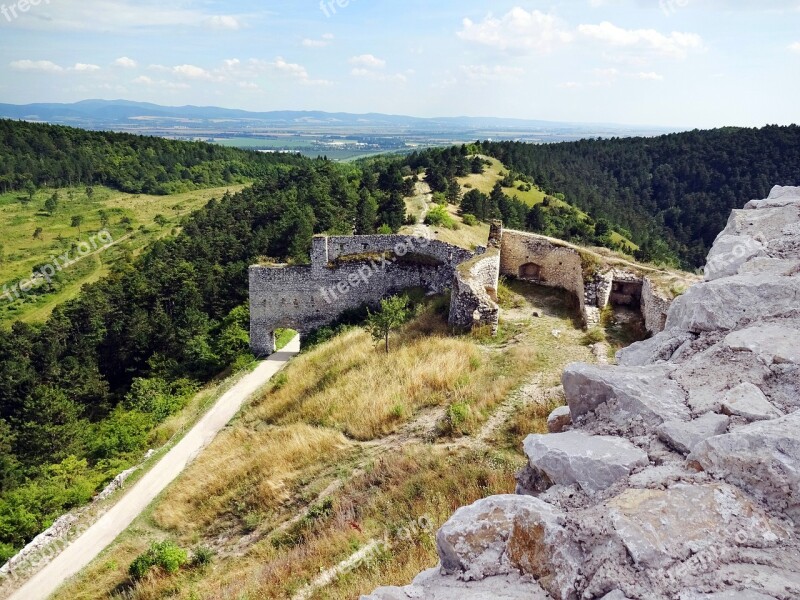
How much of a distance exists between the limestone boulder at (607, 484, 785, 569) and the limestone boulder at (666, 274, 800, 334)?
5.90 feet

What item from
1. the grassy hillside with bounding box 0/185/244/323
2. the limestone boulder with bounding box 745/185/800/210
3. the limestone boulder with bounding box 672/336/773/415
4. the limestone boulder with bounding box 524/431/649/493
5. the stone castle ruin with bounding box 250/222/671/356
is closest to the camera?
the limestone boulder with bounding box 524/431/649/493

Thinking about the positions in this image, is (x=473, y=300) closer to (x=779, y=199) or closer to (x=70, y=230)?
(x=779, y=199)

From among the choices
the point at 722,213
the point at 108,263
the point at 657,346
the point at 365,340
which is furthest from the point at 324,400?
the point at 722,213

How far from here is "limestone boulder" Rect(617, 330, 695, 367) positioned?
4375 millimetres

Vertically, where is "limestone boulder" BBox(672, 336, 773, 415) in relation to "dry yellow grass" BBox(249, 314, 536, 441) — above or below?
above

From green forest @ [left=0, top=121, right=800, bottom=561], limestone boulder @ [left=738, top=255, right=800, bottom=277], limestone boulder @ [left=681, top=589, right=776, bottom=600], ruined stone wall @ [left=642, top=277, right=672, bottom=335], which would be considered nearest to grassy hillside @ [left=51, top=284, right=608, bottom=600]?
ruined stone wall @ [left=642, top=277, right=672, bottom=335]

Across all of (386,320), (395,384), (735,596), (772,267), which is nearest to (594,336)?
(395,384)

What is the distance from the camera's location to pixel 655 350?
456 centimetres

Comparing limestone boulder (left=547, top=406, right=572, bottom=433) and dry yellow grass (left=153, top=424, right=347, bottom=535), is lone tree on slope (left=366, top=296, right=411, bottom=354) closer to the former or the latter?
dry yellow grass (left=153, top=424, right=347, bottom=535)

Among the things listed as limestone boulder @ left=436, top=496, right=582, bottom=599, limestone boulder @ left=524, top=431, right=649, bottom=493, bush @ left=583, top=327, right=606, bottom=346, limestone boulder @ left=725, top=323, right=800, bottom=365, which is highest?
limestone boulder @ left=725, top=323, right=800, bottom=365

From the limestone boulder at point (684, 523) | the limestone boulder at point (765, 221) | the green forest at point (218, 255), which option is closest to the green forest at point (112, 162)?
the green forest at point (218, 255)

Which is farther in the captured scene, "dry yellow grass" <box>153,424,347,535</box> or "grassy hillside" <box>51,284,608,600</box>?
"dry yellow grass" <box>153,424,347,535</box>

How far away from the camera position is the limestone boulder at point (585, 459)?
3.26 meters

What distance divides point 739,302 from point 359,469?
7.88 metres
